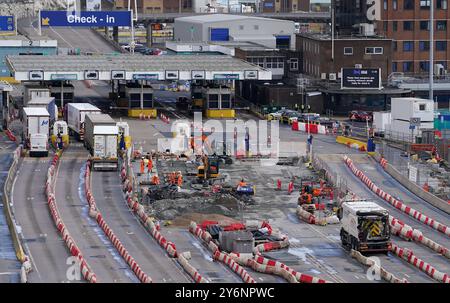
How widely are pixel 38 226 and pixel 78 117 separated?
35465 mm

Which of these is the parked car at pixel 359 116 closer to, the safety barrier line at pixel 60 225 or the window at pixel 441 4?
the window at pixel 441 4

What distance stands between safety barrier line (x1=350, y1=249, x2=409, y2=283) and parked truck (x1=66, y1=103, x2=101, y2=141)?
45523mm

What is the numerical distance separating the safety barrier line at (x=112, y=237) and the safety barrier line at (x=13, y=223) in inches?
179

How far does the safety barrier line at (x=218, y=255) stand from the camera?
54.6 metres

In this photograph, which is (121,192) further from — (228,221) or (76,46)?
(76,46)

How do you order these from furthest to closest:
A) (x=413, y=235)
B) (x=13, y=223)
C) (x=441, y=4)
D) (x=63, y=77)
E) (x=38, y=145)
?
(x=441, y=4) → (x=63, y=77) → (x=38, y=145) → (x=13, y=223) → (x=413, y=235)

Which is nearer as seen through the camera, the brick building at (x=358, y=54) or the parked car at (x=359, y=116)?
the parked car at (x=359, y=116)

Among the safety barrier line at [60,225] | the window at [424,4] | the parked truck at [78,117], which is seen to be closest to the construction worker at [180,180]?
the safety barrier line at [60,225]

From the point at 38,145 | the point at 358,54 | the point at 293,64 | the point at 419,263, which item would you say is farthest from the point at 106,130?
the point at 293,64

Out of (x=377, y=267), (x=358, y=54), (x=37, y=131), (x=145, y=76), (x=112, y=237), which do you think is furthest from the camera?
(x=358, y=54)

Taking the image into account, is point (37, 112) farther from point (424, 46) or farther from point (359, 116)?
point (424, 46)

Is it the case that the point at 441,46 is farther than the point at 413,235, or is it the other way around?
the point at 441,46

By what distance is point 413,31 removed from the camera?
14988 cm
